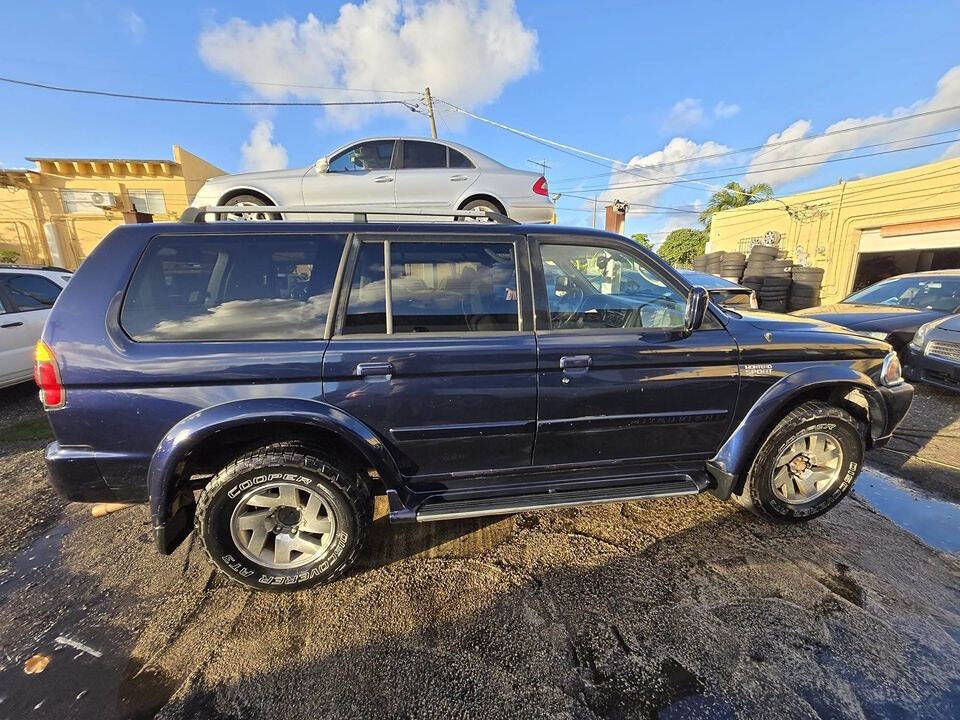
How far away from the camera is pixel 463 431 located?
2213 mm

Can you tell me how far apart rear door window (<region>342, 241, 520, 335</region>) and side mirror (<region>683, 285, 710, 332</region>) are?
3.18ft

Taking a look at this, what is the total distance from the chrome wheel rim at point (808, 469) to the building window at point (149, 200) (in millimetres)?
23024

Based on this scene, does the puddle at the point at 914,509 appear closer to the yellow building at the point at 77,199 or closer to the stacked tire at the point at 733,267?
the stacked tire at the point at 733,267

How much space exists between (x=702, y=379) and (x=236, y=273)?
266 cm

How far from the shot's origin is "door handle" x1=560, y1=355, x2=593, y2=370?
2209 millimetres

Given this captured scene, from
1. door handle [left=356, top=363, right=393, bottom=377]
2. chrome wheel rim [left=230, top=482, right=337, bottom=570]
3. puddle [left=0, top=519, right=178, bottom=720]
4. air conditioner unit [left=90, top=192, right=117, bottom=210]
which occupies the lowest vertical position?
puddle [left=0, top=519, right=178, bottom=720]

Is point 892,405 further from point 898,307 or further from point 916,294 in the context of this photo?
point 916,294

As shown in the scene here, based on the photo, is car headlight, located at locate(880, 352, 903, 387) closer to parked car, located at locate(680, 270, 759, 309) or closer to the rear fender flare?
parked car, located at locate(680, 270, 759, 309)

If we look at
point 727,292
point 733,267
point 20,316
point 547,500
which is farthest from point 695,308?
point 733,267

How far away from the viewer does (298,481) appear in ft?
6.81

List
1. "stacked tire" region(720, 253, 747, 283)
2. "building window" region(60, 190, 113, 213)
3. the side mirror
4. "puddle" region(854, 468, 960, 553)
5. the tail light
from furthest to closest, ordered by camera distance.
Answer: "building window" region(60, 190, 113, 213) → "stacked tire" region(720, 253, 747, 283) → "puddle" region(854, 468, 960, 553) → the side mirror → the tail light

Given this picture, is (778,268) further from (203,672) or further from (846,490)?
(203,672)

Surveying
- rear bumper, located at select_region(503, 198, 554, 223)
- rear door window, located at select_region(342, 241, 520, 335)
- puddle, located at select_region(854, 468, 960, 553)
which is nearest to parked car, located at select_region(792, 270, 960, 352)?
puddle, located at select_region(854, 468, 960, 553)

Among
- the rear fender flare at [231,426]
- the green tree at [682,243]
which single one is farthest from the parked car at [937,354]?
the green tree at [682,243]
